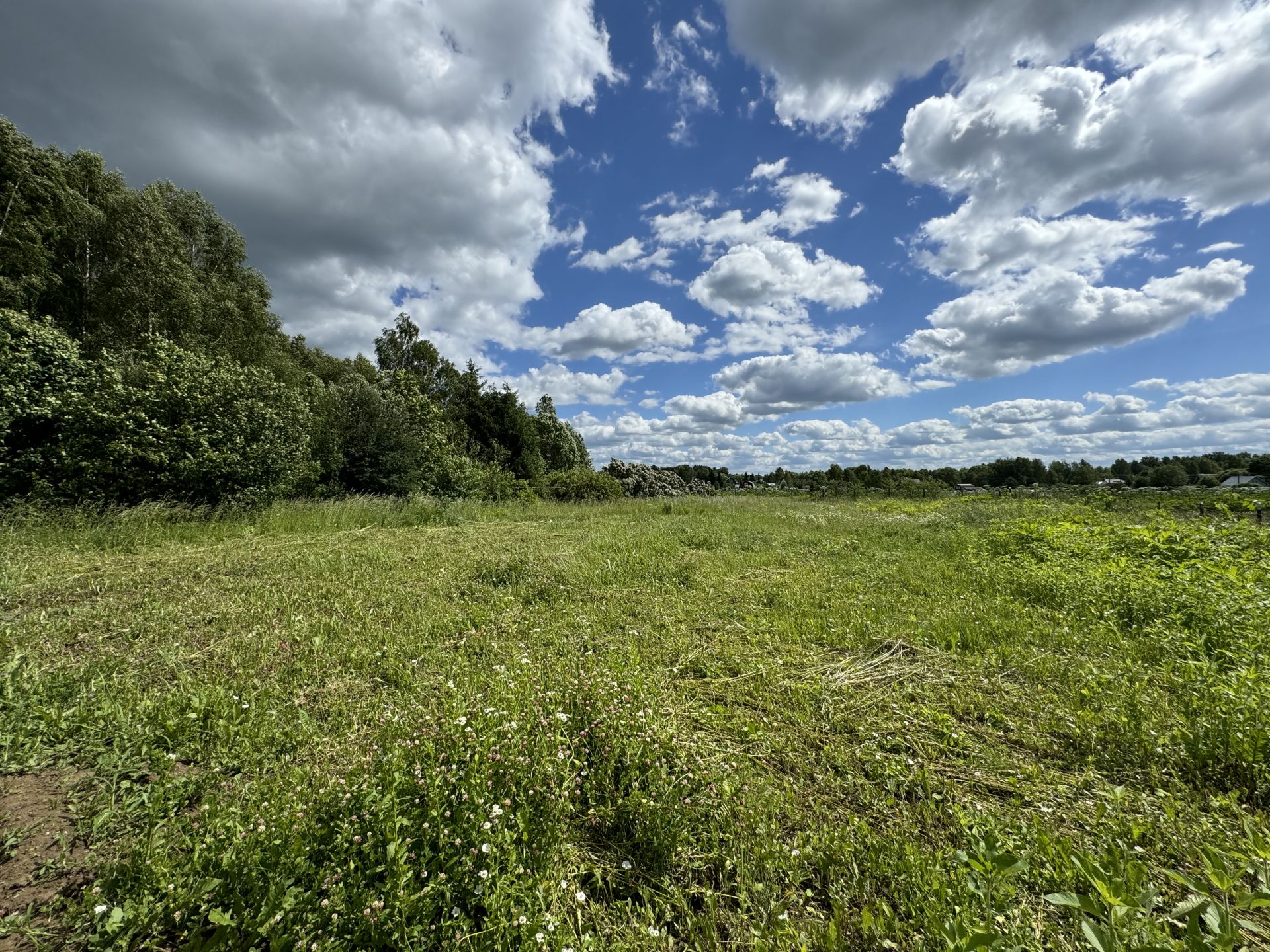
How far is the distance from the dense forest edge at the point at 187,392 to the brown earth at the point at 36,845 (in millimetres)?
11264

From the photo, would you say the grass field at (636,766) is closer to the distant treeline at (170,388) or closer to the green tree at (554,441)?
the distant treeline at (170,388)

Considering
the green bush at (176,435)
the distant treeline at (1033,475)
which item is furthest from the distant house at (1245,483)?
the green bush at (176,435)

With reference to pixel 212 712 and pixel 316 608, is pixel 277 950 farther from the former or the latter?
pixel 316 608

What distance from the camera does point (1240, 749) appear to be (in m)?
2.67

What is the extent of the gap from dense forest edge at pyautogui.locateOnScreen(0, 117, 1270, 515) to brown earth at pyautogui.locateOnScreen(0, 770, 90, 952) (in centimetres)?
1126

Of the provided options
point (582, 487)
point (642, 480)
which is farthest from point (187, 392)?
point (642, 480)

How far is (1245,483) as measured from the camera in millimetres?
16562

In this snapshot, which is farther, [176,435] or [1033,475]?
[1033,475]

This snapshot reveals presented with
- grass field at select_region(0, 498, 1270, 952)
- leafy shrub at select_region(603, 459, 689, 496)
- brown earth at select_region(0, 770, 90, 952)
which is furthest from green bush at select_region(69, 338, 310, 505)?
leafy shrub at select_region(603, 459, 689, 496)

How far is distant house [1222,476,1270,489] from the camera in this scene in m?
14.2

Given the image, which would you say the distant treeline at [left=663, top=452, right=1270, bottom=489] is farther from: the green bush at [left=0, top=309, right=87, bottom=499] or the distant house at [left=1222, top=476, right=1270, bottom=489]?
the green bush at [left=0, top=309, right=87, bottom=499]

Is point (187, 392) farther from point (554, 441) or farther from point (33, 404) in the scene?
point (554, 441)

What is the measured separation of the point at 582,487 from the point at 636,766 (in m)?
23.2

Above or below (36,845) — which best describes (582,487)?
above
